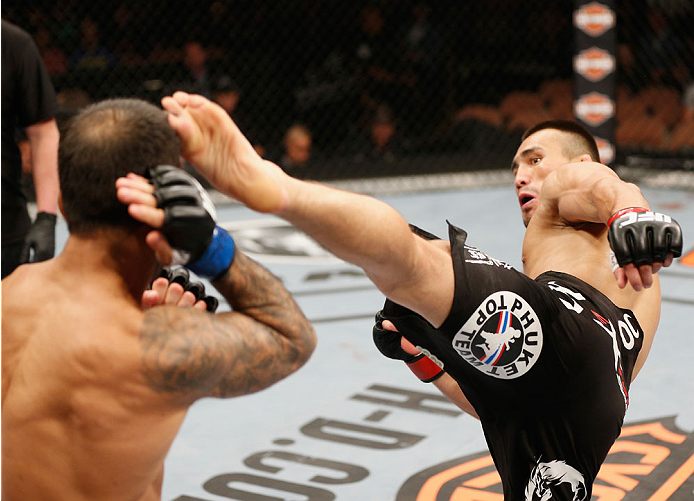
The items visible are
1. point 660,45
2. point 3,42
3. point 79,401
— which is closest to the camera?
point 79,401

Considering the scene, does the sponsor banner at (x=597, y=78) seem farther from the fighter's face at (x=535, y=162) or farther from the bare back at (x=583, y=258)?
the bare back at (x=583, y=258)

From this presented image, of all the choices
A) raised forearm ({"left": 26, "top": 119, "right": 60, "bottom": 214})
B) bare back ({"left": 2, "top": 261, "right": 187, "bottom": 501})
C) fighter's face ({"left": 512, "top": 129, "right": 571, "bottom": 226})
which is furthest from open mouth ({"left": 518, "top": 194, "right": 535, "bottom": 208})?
raised forearm ({"left": 26, "top": 119, "right": 60, "bottom": 214})

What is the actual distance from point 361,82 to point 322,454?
16.8 ft

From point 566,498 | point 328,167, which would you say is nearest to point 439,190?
point 328,167

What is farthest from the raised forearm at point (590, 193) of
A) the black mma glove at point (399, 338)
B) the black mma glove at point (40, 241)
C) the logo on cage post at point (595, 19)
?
the logo on cage post at point (595, 19)

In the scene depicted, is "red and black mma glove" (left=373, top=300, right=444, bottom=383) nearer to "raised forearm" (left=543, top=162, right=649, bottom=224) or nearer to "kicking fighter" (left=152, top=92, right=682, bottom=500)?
"kicking fighter" (left=152, top=92, right=682, bottom=500)

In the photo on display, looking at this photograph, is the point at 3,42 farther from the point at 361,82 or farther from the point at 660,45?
the point at 660,45

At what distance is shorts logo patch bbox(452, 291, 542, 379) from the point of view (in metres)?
1.61

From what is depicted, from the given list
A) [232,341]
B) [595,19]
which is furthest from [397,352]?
[595,19]

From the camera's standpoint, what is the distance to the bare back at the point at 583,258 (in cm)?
200

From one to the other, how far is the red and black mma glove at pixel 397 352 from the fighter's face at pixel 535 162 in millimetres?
483

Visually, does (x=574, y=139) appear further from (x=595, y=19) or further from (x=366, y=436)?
(x=595, y=19)

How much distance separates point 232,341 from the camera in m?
1.24

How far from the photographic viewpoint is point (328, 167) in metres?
7.07
